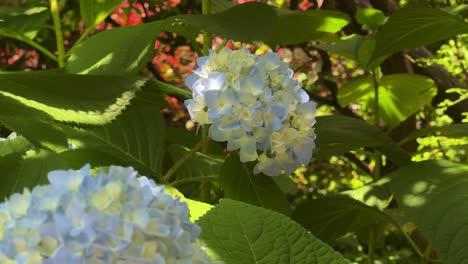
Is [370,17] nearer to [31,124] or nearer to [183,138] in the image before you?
[183,138]

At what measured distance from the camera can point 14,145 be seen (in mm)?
1176

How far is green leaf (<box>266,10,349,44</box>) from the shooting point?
1683 mm

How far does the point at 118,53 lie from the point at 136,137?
0.48 ft

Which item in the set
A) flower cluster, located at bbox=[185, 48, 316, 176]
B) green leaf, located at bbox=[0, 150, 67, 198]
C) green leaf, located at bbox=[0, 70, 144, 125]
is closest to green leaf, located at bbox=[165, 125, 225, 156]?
flower cluster, located at bbox=[185, 48, 316, 176]

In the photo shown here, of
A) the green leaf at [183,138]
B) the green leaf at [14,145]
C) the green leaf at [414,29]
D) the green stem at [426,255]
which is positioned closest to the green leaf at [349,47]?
the green leaf at [414,29]

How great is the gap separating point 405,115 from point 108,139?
971 mm

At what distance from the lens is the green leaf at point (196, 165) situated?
1.44 meters

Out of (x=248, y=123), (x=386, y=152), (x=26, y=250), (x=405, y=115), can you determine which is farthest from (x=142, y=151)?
(x=405, y=115)

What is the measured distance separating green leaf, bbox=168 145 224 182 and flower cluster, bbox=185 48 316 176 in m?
0.15

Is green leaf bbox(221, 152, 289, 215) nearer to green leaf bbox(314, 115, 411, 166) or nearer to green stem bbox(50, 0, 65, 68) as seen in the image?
green leaf bbox(314, 115, 411, 166)

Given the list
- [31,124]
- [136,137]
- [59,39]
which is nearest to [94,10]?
[59,39]

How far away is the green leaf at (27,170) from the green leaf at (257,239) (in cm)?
20

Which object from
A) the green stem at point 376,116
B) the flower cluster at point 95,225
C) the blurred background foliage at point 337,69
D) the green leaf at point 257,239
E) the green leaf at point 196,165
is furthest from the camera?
the blurred background foliage at point 337,69

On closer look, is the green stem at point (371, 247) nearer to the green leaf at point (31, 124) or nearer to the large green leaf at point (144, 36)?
the large green leaf at point (144, 36)
